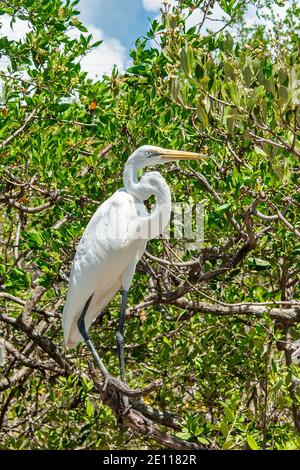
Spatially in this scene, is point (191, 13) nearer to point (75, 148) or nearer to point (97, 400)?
point (75, 148)

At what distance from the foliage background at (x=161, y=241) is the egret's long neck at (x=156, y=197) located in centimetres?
15

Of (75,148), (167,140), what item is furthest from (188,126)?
(75,148)

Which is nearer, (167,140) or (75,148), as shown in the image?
(167,140)

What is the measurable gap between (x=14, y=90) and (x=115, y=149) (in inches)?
25.8

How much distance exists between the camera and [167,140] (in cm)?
343

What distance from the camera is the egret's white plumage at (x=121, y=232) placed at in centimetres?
327

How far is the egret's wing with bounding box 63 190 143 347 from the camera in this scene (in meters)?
3.37

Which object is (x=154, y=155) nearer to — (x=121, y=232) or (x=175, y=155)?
(x=175, y=155)

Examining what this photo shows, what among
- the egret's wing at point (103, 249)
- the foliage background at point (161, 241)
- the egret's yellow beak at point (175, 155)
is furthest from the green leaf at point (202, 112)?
the egret's wing at point (103, 249)

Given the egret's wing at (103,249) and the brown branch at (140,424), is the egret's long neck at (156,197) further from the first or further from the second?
the brown branch at (140,424)

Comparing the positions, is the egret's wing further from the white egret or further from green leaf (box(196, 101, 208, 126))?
green leaf (box(196, 101, 208, 126))

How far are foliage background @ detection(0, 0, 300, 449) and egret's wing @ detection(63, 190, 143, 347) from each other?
0.39 feet

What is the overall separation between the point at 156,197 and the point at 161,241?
39 centimetres

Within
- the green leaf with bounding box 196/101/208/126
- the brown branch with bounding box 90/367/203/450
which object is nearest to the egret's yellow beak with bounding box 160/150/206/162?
the green leaf with bounding box 196/101/208/126
